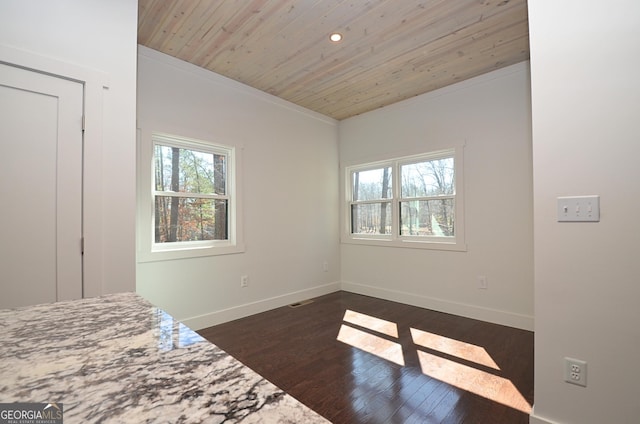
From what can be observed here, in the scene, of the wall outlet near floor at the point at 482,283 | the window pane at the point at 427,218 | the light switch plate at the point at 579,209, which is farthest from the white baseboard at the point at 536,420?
the window pane at the point at 427,218

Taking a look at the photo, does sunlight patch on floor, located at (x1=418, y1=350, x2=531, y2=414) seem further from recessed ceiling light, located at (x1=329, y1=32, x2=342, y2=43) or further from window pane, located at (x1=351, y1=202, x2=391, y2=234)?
recessed ceiling light, located at (x1=329, y1=32, x2=342, y2=43)

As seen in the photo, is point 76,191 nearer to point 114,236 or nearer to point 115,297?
point 114,236

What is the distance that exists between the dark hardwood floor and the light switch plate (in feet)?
3.81

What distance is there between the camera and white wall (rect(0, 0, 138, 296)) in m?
1.67

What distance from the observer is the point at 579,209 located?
1.42m

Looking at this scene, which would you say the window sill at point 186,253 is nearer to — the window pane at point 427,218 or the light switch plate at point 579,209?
the window pane at point 427,218

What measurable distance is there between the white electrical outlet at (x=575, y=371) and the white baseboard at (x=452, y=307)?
1630mm

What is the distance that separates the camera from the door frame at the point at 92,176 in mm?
1757

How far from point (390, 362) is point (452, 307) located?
146 centimetres

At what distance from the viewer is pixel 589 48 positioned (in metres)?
1.40

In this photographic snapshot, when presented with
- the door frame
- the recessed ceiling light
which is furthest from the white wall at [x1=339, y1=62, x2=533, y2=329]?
the door frame

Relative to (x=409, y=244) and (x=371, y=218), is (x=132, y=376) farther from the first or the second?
(x=371, y=218)

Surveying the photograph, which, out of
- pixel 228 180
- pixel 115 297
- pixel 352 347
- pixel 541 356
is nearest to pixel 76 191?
pixel 115 297

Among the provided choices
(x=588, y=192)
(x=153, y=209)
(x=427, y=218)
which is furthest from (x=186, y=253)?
(x=588, y=192)
